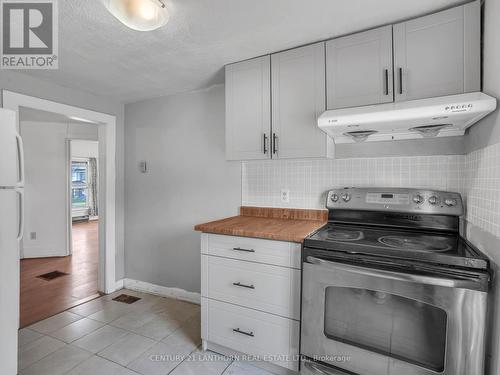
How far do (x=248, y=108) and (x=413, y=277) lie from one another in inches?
58.1

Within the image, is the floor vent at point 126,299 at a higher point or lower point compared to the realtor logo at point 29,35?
lower

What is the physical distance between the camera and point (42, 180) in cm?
443

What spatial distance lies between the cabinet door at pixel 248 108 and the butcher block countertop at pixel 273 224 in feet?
1.64

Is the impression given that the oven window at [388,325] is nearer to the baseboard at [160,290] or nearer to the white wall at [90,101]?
the baseboard at [160,290]

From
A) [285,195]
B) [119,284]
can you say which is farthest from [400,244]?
[119,284]

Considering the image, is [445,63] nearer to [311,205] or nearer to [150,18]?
[311,205]

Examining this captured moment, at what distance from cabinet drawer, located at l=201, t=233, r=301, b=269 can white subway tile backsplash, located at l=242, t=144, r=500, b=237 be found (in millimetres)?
625

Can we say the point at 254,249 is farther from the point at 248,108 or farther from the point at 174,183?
the point at 174,183

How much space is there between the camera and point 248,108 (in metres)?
2.04

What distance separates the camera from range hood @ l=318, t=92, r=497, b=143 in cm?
127

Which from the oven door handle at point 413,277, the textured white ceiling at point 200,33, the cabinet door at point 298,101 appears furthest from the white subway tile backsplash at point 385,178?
the textured white ceiling at point 200,33

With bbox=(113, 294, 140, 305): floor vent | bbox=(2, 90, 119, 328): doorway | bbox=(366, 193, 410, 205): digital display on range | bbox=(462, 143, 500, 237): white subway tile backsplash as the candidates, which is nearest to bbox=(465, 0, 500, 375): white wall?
bbox=(462, 143, 500, 237): white subway tile backsplash

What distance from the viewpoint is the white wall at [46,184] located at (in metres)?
4.35

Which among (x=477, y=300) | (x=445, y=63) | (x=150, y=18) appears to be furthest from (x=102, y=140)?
(x=477, y=300)
